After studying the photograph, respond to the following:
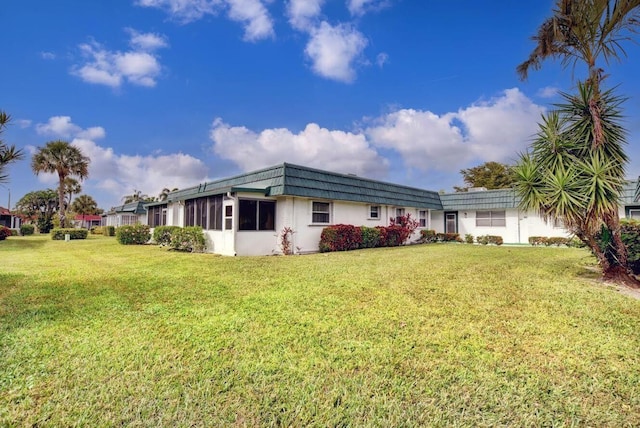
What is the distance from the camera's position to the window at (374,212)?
56.0 ft

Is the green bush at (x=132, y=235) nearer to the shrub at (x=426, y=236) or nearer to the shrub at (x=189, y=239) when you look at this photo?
the shrub at (x=189, y=239)

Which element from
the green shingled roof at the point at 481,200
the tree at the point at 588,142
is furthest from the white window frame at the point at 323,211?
A: the green shingled roof at the point at 481,200

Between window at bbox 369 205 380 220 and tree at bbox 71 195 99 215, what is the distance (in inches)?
2082

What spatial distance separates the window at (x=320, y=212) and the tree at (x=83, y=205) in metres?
52.6

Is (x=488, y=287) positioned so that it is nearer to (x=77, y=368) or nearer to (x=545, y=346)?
(x=545, y=346)

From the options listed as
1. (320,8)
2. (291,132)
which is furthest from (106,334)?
(291,132)

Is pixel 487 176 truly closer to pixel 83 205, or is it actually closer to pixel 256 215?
pixel 256 215

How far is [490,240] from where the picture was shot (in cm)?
2038

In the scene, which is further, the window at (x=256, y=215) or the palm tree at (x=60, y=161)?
the palm tree at (x=60, y=161)

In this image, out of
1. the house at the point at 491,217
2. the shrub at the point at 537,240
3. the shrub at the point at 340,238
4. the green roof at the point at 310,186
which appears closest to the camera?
the green roof at the point at 310,186

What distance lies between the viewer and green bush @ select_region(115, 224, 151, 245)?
17.9m

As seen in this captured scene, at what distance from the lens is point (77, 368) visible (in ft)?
9.60

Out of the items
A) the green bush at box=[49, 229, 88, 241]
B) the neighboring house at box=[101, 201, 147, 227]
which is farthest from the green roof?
the neighboring house at box=[101, 201, 147, 227]

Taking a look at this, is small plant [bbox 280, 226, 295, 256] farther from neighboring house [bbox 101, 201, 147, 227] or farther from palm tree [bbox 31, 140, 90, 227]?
palm tree [bbox 31, 140, 90, 227]
